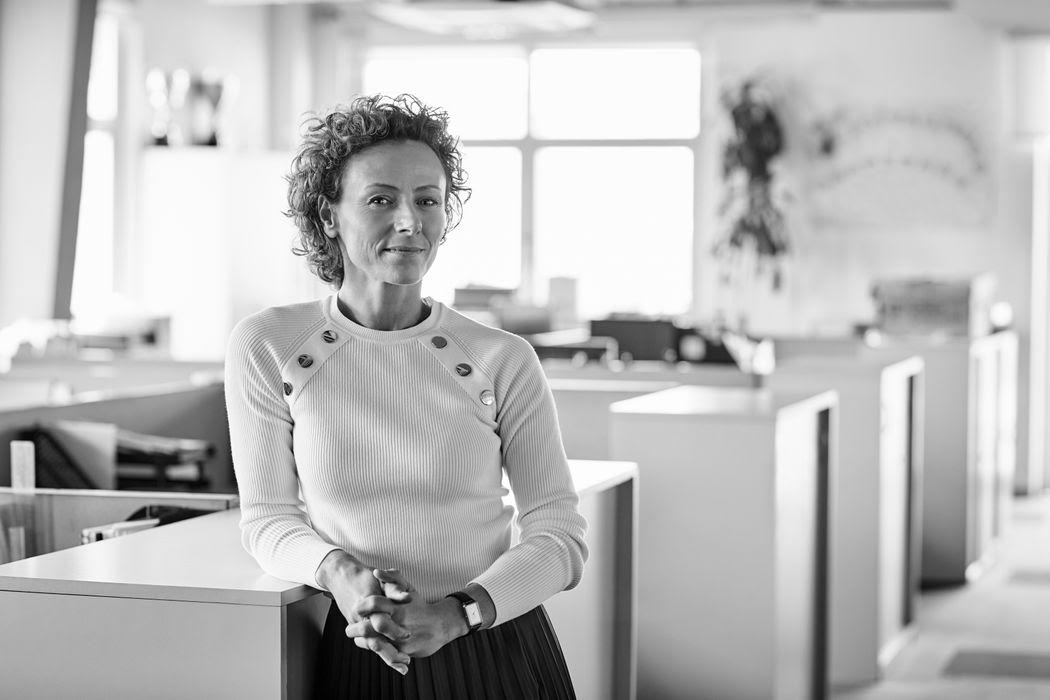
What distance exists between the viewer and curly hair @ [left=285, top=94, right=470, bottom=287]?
1.75 meters

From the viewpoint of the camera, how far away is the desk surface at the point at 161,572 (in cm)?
165

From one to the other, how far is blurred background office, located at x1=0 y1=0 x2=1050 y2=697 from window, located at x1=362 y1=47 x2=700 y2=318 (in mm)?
18

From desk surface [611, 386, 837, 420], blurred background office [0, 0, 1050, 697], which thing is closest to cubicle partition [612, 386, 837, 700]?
desk surface [611, 386, 837, 420]

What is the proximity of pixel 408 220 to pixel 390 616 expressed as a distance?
0.46 metres

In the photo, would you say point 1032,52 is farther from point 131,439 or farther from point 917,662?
point 131,439

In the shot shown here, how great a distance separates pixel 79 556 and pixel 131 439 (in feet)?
7.88

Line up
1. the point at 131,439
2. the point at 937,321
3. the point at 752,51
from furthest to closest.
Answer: the point at 752,51 < the point at 937,321 < the point at 131,439

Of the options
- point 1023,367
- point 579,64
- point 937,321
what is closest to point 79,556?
point 937,321

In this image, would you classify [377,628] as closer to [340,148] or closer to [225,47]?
[340,148]

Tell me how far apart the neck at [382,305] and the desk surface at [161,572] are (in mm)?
331

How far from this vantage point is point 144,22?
30.9 feet

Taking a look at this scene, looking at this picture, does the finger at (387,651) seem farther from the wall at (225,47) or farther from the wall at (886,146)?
the wall at (886,146)

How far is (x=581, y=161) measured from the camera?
1098cm

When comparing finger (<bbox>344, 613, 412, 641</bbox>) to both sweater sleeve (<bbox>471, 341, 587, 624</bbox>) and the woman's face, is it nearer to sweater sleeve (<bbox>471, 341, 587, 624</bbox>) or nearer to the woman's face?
sweater sleeve (<bbox>471, 341, 587, 624</bbox>)
